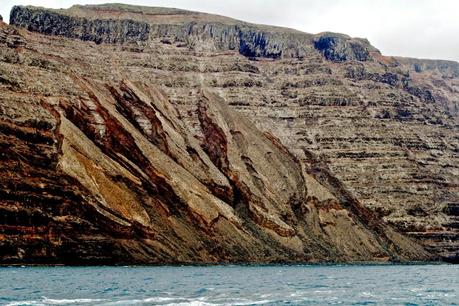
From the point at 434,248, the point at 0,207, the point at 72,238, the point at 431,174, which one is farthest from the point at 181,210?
the point at 431,174

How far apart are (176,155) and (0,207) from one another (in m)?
46.4

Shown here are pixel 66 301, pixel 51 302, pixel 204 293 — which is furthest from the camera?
pixel 204 293

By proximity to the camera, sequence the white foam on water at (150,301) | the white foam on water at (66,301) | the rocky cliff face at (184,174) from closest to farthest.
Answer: the white foam on water at (66,301) < the white foam on water at (150,301) < the rocky cliff face at (184,174)

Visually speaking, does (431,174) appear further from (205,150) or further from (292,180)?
(205,150)

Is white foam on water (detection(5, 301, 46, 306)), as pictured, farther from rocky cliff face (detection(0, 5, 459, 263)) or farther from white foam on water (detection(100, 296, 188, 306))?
rocky cliff face (detection(0, 5, 459, 263))

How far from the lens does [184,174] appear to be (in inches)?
5827

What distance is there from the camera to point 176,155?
15438cm

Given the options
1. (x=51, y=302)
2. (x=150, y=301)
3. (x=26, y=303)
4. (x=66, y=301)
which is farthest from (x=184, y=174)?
(x=26, y=303)

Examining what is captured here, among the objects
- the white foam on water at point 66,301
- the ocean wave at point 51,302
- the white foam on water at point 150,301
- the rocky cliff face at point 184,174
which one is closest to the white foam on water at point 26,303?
the ocean wave at point 51,302

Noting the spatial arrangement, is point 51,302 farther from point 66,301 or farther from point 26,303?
point 26,303

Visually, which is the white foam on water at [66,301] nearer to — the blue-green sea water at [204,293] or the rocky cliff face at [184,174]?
the blue-green sea water at [204,293]

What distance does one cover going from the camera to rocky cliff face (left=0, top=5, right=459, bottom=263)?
12319 centimetres

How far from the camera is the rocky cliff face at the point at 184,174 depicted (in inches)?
4850

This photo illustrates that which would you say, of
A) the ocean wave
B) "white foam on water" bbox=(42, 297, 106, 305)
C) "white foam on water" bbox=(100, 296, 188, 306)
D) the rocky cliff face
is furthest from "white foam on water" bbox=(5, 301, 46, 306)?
the rocky cliff face
